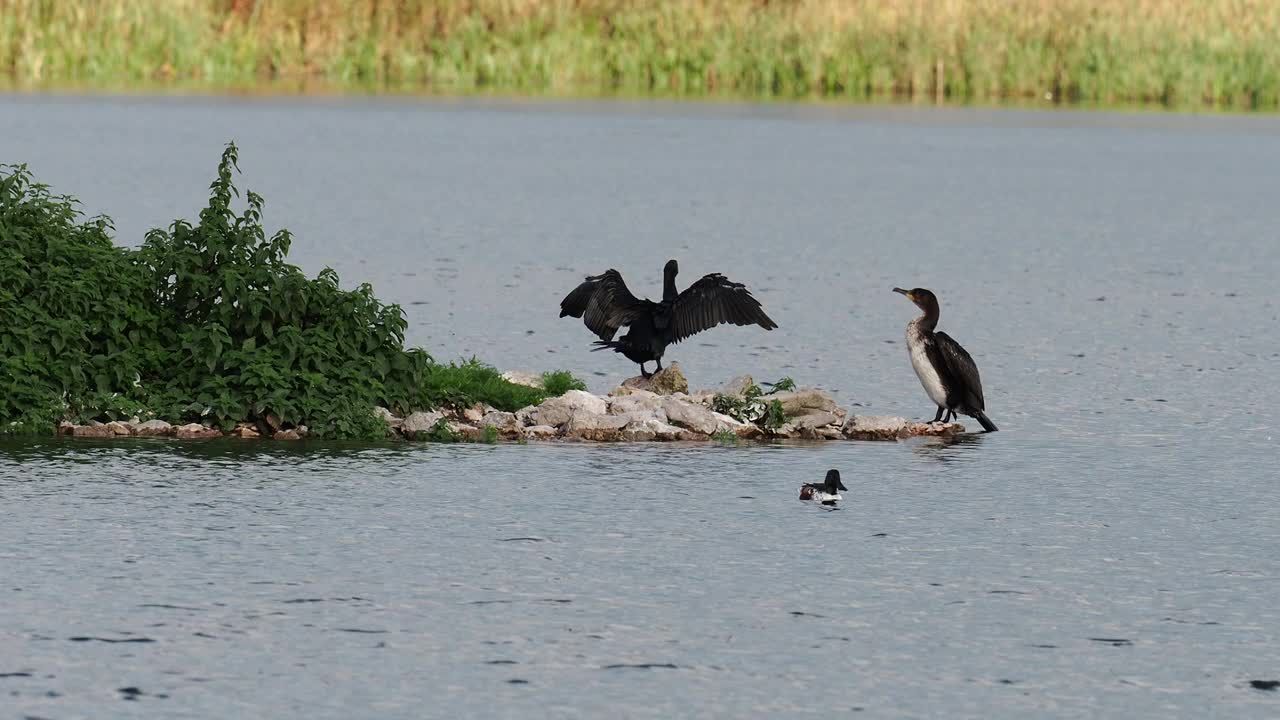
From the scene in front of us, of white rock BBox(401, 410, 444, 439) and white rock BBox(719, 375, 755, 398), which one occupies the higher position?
white rock BBox(719, 375, 755, 398)

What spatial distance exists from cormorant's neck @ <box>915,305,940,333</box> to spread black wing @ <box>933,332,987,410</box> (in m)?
0.29

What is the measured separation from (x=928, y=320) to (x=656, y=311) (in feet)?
6.27

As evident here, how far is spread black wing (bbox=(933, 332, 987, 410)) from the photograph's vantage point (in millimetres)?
16422

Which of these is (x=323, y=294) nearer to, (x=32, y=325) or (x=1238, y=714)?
(x=32, y=325)

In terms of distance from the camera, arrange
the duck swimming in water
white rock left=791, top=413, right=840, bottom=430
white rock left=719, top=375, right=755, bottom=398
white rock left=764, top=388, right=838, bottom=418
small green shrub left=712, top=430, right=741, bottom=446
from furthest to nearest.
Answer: white rock left=719, top=375, right=755, bottom=398 → white rock left=764, top=388, right=838, bottom=418 → white rock left=791, top=413, right=840, bottom=430 → small green shrub left=712, top=430, right=741, bottom=446 → the duck swimming in water

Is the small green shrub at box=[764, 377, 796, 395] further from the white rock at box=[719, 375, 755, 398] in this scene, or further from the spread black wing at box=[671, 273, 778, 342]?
the spread black wing at box=[671, 273, 778, 342]

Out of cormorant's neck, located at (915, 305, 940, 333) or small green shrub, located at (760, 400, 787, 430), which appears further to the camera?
cormorant's neck, located at (915, 305, 940, 333)

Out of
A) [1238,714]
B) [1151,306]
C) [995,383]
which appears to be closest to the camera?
[1238,714]

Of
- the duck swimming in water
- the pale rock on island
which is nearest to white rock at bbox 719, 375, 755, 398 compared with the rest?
the pale rock on island

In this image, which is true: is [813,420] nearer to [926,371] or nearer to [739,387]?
[739,387]

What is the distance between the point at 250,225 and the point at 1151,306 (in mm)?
11299

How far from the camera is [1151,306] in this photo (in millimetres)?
24500

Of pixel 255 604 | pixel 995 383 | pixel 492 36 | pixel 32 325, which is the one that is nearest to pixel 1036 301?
pixel 995 383

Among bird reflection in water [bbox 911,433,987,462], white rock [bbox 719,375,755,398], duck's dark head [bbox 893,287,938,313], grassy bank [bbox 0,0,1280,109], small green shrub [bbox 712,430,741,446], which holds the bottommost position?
bird reflection in water [bbox 911,433,987,462]
